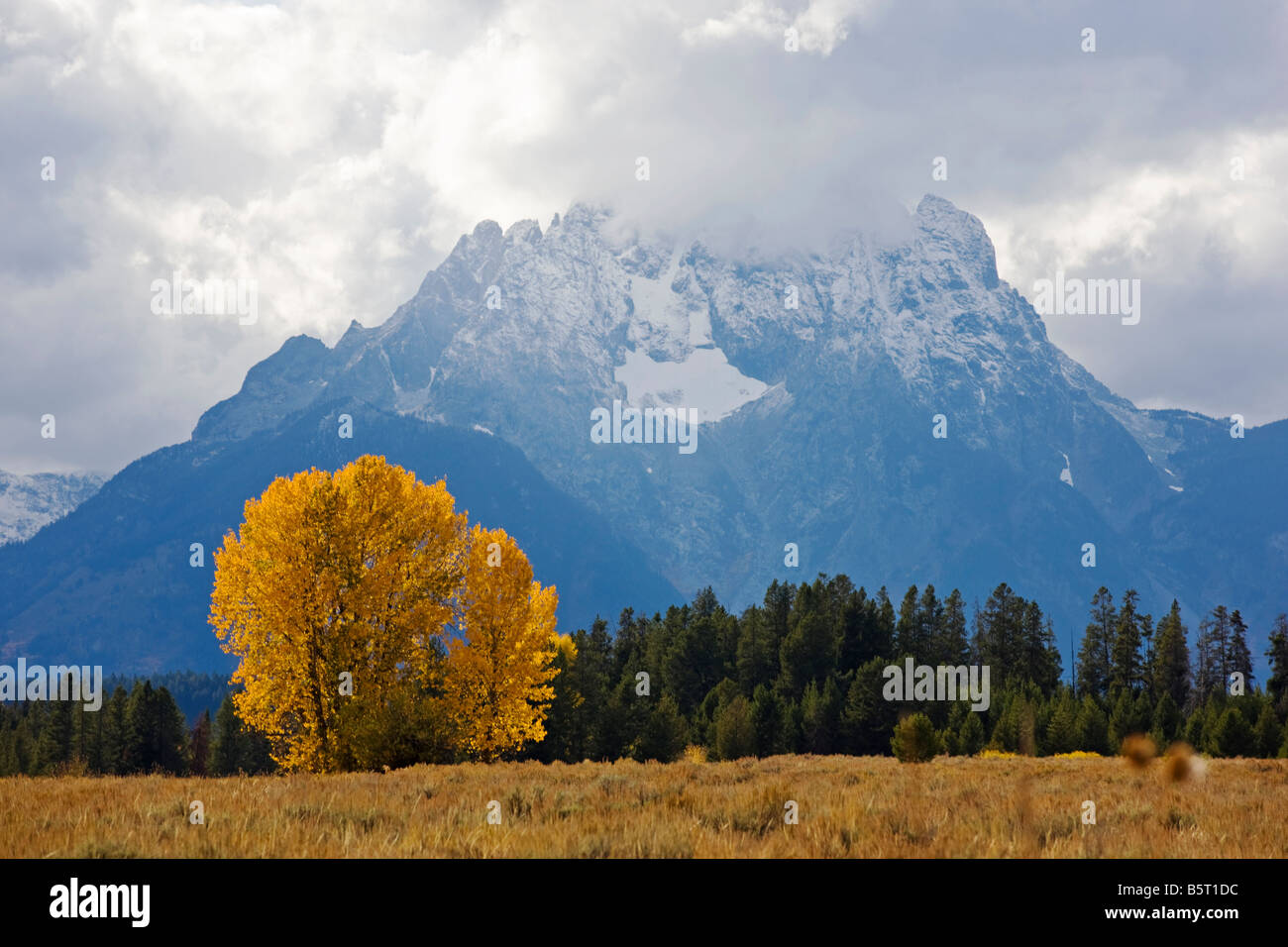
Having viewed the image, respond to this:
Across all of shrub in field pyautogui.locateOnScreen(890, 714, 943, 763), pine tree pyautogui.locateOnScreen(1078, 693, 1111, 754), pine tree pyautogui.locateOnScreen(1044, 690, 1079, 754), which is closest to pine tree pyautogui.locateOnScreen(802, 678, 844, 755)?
pine tree pyautogui.locateOnScreen(1044, 690, 1079, 754)

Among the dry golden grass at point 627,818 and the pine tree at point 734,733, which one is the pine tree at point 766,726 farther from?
the dry golden grass at point 627,818

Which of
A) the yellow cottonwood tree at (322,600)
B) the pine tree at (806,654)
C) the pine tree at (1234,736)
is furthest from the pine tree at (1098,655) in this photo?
the yellow cottonwood tree at (322,600)

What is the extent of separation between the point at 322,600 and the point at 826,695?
66.9 metres

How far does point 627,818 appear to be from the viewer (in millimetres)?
12320

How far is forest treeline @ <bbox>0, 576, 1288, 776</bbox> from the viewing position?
2972 inches

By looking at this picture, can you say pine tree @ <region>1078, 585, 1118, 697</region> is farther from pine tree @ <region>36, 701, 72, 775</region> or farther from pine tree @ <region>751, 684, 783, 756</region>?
pine tree @ <region>36, 701, 72, 775</region>

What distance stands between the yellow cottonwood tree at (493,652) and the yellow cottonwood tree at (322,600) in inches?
166

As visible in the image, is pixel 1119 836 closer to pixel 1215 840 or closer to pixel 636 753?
pixel 1215 840

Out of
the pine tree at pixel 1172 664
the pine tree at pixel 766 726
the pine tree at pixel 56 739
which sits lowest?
the pine tree at pixel 56 739

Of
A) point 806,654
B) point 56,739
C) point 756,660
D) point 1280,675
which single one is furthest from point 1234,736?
point 56,739

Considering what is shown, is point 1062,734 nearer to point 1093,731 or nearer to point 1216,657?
point 1093,731

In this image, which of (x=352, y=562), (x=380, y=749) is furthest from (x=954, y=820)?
(x=352, y=562)

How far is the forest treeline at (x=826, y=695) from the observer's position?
75500 millimetres
